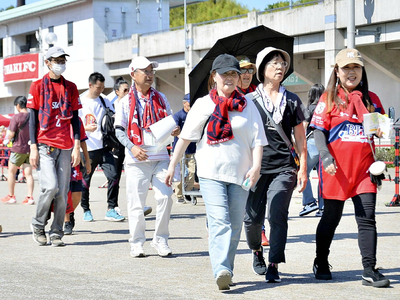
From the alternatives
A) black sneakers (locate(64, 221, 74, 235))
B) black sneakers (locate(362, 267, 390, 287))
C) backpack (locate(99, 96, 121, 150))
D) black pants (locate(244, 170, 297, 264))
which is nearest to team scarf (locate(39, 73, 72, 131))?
black sneakers (locate(64, 221, 74, 235))

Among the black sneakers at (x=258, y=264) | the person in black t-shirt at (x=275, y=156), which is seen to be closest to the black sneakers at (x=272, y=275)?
the person in black t-shirt at (x=275, y=156)

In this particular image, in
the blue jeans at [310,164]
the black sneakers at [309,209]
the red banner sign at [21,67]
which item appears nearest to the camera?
the black sneakers at [309,209]

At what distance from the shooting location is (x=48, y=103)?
8398 mm

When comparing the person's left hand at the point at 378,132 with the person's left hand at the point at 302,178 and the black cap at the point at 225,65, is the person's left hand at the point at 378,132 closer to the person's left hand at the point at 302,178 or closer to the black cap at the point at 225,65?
the person's left hand at the point at 302,178

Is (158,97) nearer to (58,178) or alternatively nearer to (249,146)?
(58,178)

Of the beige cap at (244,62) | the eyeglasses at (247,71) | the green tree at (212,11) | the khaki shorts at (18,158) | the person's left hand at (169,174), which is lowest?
the khaki shorts at (18,158)

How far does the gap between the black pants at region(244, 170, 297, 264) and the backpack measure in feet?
16.3

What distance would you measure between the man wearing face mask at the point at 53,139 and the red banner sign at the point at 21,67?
138 ft

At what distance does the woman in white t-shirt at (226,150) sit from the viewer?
5938 millimetres

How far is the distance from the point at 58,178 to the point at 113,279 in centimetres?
244

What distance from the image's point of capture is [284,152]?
21.1 feet

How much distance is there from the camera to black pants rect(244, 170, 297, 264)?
6.26m

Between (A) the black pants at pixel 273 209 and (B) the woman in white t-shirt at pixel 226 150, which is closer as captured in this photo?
(B) the woman in white t-shirt at pixel 226 150

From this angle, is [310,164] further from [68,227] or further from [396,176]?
[68,227]
